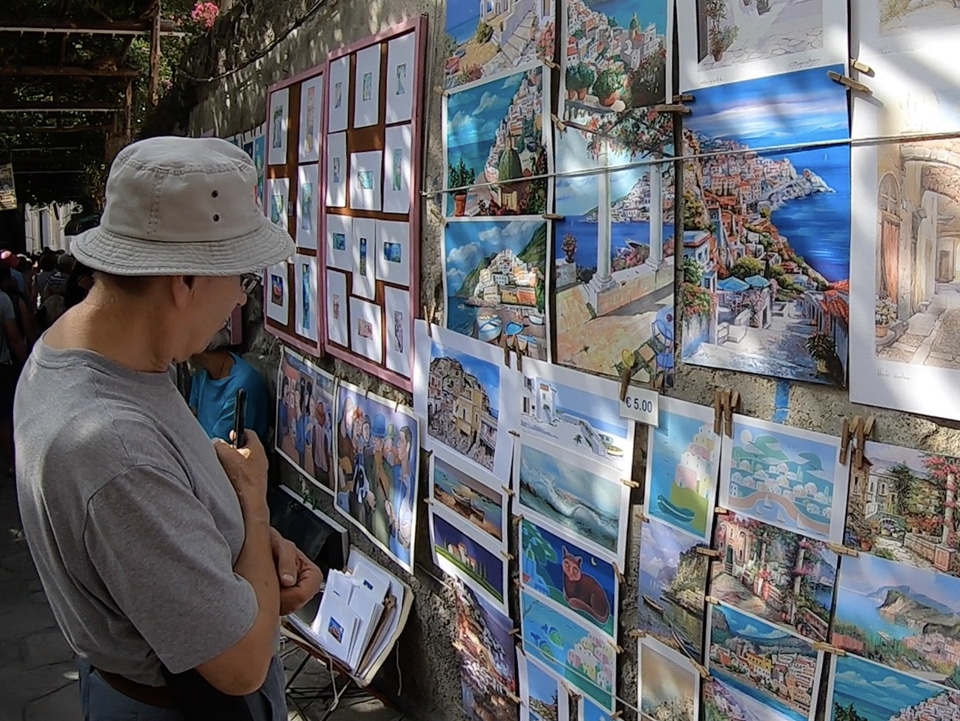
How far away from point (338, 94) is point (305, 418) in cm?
139

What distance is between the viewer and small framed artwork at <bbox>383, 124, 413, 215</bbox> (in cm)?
287

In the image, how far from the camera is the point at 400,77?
2877 millimetres

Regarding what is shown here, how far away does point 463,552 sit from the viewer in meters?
2.74

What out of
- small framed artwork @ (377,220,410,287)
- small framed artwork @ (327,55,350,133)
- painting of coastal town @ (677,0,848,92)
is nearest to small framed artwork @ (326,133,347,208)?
small framed artwork @ (327,55,350,133)

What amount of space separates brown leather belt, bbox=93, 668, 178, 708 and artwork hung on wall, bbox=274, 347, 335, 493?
89.5 inches

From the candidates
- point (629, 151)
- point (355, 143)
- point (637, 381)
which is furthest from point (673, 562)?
point (355, 143)

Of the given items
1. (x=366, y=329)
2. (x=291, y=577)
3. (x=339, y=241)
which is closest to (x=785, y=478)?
(x=291, y=577)

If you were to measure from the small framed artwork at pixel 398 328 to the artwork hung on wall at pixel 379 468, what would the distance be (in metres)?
0.16

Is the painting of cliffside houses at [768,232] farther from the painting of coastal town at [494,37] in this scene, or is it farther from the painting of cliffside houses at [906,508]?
the painting of coastal town at [494,37]

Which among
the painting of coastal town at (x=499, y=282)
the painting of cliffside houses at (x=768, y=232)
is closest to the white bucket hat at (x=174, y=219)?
the painting of cliffside houses at (x=768, y=232)

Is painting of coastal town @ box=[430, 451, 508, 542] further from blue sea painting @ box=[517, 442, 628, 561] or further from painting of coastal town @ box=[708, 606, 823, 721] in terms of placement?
painting of coastal town @ box=[708, 606, 823, 721]

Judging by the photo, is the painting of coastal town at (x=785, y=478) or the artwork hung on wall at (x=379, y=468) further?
the artwork hung on wall at (x=379, y=468)

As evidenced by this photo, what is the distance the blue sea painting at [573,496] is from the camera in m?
2.06

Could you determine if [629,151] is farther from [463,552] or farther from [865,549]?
[463,552]
